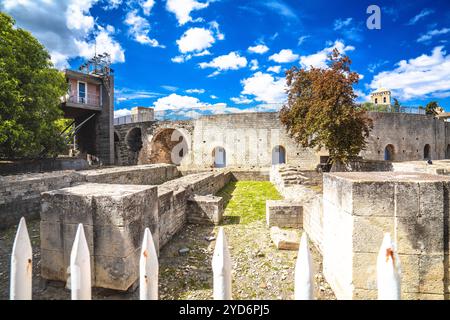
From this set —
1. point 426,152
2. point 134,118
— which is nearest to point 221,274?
point 134,118

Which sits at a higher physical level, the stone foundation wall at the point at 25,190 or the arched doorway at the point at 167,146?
the arched doorway at the point at 167,146

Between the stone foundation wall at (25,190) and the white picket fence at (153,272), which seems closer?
the white picket fence at (153,272)

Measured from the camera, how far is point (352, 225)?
2.34 metres

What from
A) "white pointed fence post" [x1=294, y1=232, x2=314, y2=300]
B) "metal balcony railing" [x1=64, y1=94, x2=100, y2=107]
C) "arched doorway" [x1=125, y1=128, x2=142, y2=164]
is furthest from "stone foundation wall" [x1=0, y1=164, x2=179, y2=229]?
"arched doorway" [x1=125, y1=128, x2=142, y2=164]

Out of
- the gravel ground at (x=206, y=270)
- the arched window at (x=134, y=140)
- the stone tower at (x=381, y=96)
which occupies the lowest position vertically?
the gravel ground at (x=206, y=270)

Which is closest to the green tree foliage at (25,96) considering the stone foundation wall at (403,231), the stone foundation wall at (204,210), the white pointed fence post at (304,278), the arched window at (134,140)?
the stone foundation wall at (204,210)

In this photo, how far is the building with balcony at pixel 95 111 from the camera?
18938mm

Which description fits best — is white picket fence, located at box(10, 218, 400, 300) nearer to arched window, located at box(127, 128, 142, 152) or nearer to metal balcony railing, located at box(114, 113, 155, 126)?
metal balcony railing, located at box(114, 113, 155, 126)

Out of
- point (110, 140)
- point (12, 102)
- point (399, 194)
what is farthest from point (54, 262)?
point (110, 140)

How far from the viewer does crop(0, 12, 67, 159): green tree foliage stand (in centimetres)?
970

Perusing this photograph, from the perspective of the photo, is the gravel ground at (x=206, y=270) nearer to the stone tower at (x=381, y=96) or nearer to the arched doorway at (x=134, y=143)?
the arched doorway at (x=134, y=143)

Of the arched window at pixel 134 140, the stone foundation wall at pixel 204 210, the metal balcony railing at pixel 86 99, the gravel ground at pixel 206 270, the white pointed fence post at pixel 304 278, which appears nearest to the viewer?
the white pointed fence post at pixel 304 278

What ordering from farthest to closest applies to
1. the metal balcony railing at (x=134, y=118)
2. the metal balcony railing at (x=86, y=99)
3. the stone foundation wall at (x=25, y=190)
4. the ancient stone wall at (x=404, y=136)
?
the metal balcony railing at (x=134, y=118) → the ancient stone wall at (x=404, y=136) → the metal balcony railing at (x=86, y=99) → the stone foundation wall at (x=25, y=190)

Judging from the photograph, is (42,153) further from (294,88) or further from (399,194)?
(399,194)
